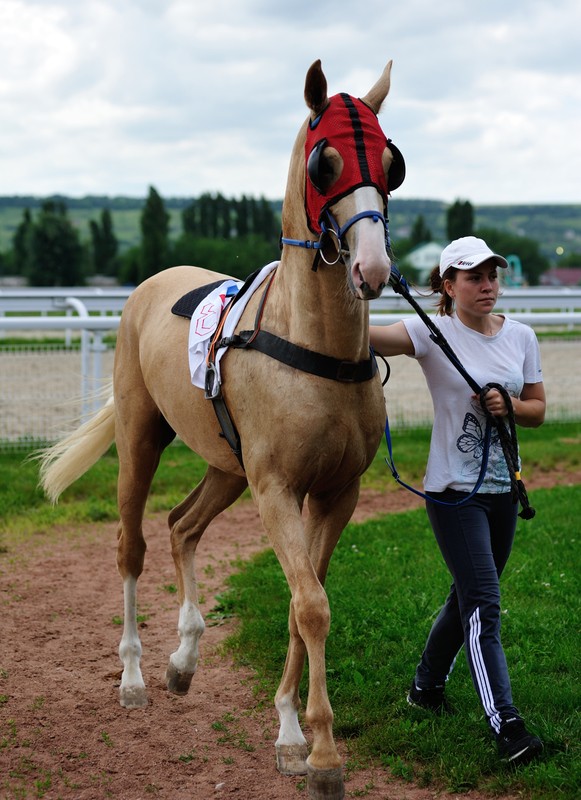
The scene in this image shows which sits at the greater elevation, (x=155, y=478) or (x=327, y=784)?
(x=327, y=784)

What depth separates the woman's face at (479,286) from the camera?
3752 mm

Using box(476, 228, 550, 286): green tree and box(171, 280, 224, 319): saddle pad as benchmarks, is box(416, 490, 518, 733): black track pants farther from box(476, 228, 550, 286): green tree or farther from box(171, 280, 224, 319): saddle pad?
box(476, 228, 550, 286): green tree

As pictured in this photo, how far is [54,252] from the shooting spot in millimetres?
60031

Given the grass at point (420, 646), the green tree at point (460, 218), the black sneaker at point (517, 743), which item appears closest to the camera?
the black sneaker at point (517, 743)

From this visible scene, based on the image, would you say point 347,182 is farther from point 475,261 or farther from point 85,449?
point 85,449

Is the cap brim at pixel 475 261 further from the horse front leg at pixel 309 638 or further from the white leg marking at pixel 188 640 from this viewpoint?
the white leg marking at pixel 188 640

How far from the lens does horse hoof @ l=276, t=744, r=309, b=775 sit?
3641mm

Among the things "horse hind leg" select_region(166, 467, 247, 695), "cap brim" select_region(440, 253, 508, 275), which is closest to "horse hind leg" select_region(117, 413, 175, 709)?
"horse hind leg" select_region(166, 467, 247, 695)

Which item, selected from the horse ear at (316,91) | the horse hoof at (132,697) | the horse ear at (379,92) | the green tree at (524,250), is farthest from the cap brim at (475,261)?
the green tree at (524,250)

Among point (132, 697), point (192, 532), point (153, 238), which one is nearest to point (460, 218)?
point (153, 238)

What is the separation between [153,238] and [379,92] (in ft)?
178

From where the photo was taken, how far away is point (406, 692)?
4227 mm

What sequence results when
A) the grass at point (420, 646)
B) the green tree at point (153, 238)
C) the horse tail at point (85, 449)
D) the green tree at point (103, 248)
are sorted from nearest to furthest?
the grass at point (420, 646), the horse tail at point (85, 449), the green tree at point (153, 238), the green tree at point (103, 248)

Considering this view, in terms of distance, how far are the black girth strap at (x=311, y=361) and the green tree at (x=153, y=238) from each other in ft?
165
